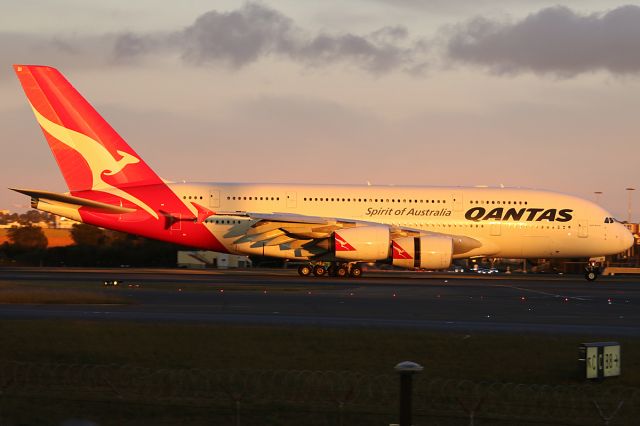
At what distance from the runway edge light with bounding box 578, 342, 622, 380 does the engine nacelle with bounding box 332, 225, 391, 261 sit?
27.9 meters

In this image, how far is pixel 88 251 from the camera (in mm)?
69688

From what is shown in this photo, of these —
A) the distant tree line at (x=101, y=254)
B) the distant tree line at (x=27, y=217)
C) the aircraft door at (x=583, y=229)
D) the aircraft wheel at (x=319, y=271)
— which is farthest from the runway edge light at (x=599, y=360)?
the distant tree line at (x=27, y=217)

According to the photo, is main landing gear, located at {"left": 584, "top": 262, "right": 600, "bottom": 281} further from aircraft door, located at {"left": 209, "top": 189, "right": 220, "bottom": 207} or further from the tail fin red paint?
the tail fin red paint

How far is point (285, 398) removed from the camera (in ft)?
44.5

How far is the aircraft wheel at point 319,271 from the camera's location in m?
46.2

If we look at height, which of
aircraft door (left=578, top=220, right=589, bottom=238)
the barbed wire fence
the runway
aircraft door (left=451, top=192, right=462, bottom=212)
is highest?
aircraft door (left=451, top=192, right=462, bottom=212)

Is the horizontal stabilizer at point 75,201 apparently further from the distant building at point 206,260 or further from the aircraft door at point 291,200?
the distant building at point 206,260

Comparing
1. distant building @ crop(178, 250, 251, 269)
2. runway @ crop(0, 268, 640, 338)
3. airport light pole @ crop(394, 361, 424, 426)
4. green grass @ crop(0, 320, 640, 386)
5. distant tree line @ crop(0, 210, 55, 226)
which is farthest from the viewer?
distant tree line @ crop(0, 210, 55, 226)

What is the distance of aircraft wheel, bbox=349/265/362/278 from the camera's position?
152ft

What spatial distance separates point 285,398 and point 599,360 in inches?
226

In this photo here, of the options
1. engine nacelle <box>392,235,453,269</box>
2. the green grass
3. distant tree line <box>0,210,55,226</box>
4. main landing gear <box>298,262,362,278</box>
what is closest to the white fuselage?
main landing gear <box>298,262,362,278</box>

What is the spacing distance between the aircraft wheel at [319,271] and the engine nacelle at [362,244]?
2195mm

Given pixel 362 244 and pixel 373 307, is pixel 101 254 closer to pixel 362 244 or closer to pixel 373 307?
pixel 362 244

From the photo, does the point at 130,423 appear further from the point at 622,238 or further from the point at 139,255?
the point at 139,255
